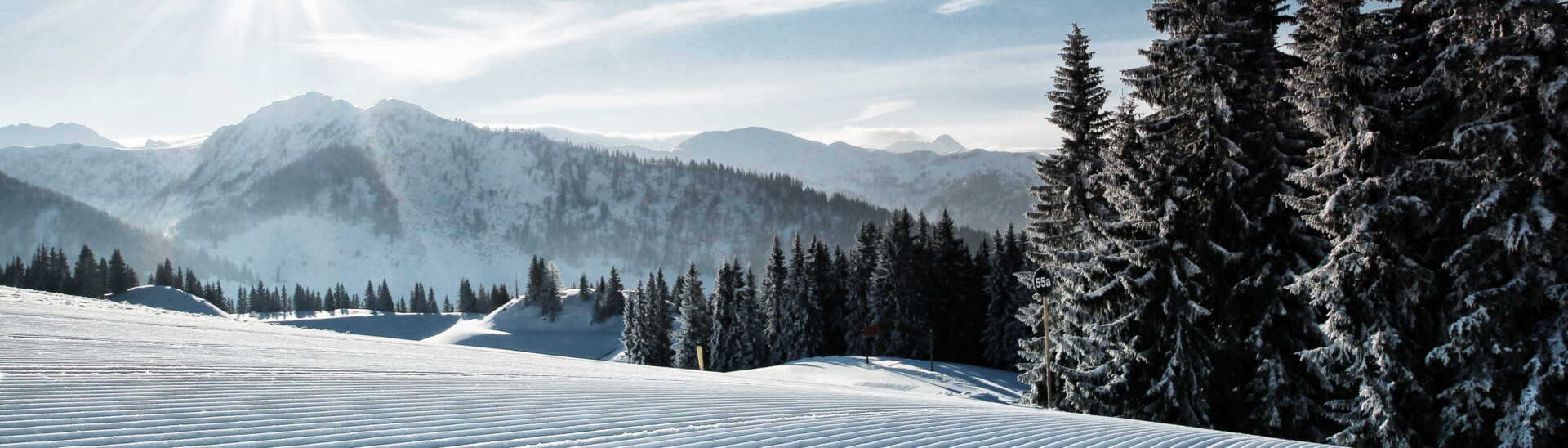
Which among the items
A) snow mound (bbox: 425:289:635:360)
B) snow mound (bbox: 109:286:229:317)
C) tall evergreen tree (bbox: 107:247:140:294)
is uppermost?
tall evergreen tree (bbox: 107:247:140:294)

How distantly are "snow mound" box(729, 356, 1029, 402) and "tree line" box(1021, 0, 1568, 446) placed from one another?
15.7 meters

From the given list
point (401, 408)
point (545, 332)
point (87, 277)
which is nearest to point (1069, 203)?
point (401, 408)

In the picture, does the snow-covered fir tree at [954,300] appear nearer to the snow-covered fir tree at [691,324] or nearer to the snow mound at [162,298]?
the snow-covered fir tree at [691,324]

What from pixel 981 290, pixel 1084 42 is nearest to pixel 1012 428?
pixel 1084 42

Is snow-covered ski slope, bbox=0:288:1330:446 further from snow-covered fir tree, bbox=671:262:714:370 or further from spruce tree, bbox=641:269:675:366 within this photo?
spruce tree, bbox=641:269:675:366

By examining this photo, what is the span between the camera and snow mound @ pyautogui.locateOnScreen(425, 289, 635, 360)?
10825 cm

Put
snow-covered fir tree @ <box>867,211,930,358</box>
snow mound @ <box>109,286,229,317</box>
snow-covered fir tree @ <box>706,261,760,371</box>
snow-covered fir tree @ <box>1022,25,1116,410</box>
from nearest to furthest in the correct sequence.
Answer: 1. snow-covered fir tree @ <box>1022,25,1116,410</box>
2. snow-covered fir tree @ <box>867,211,930,358</box>
3. snow-covered fir tree @ <box>706,261,760,371</box>
4. snow mound @ <box>109,286,229,317</box>

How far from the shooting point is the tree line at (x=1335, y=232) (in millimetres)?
14281

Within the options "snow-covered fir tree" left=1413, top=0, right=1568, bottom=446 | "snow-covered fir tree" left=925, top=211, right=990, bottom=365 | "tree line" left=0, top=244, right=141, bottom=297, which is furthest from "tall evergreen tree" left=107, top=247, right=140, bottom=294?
"snow-covered fir tree" left=1413, top=0, right=1568, bottom=446

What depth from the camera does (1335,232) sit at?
53.6 ft

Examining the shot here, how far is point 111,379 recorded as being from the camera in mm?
8852

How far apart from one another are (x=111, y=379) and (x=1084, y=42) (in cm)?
2189

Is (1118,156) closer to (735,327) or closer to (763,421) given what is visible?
(763,421)

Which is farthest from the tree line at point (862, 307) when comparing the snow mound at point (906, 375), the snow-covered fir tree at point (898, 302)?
the snow mound at point (906, 375)
